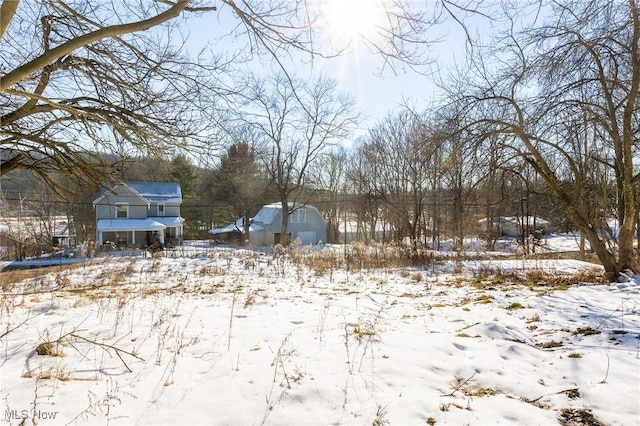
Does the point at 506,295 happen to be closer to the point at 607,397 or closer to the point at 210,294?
the point at 607,397

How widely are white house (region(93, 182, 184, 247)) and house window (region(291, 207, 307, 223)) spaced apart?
9962mm

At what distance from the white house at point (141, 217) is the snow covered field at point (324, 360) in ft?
72.2

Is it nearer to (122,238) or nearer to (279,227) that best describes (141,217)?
(122,238)

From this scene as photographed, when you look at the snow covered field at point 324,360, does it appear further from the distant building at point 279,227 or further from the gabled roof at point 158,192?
the distant building at point 279,227

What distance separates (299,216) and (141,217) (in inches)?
525

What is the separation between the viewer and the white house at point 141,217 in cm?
2591

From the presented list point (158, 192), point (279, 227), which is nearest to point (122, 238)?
point (158, 192)

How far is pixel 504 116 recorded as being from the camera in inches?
320

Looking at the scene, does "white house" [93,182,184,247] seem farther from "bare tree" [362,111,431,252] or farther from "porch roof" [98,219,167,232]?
"bare tree" [362,111,431,252]

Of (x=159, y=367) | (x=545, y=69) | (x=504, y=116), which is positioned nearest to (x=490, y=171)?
(x=504, y=116)

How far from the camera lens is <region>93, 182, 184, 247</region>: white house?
25906 mm

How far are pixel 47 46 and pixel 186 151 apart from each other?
1846mm

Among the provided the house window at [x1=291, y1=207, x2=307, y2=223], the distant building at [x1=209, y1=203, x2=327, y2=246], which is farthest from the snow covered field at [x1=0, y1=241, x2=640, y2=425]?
the house window at [x1=291, y1=207, x2=307, y2=223]

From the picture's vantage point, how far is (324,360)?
3.08 meters
